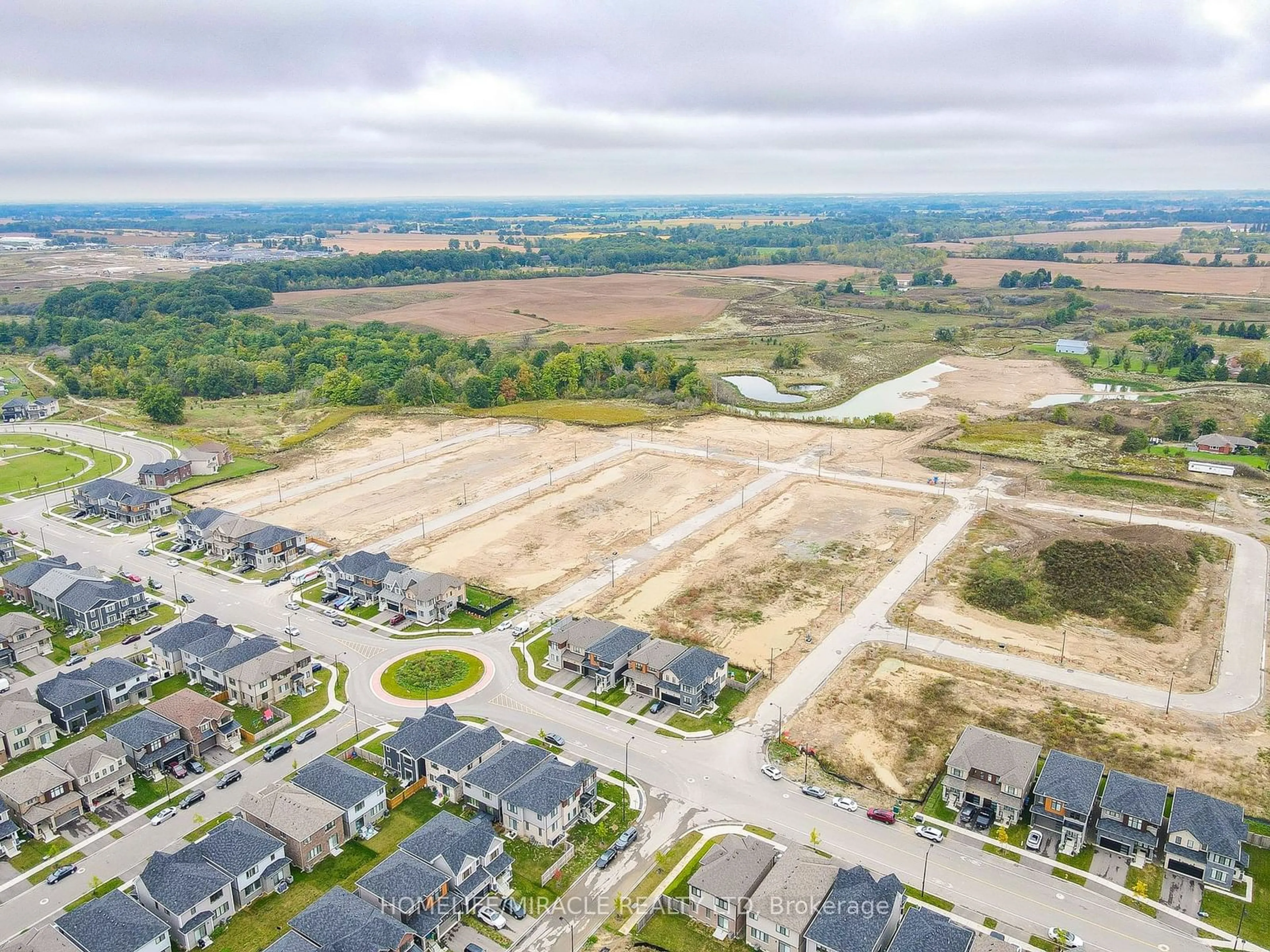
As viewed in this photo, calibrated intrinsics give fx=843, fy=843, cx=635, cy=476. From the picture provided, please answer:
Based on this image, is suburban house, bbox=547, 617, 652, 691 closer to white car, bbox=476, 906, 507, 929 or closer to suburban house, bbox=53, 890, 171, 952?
white car, bbox=476, 906, 507, 929

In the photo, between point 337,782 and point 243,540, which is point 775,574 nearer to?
point 337,782

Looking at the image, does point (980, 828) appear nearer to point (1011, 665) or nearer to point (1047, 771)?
point (1047, 771)

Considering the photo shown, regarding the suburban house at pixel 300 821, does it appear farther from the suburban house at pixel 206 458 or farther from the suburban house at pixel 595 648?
the suburban house at pixel 206 458

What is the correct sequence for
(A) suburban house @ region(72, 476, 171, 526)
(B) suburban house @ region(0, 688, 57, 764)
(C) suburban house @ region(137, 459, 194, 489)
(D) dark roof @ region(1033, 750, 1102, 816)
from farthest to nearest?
(C) suburban house @ region(137, 459, 194, 489)
(A) suburban house @ region(72, 476, 171, 526)
(B) suburban house @ region(0, 688, 57, 764)
(D) dark roof @ region(1033, 750, 1102, 816)

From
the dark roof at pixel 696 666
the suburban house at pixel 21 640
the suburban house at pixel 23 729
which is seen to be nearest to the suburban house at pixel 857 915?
the dark roof at pixel 696 666

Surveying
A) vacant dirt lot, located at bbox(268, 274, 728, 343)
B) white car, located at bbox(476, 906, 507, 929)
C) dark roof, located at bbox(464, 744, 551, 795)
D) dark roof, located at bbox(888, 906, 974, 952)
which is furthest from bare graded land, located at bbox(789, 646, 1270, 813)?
vacant dirt lot, located at bbox(268, 274, 728, 343)

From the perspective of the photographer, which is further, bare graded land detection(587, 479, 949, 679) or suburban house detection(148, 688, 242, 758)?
bare graded land detection(587, 479, 949, 679)
